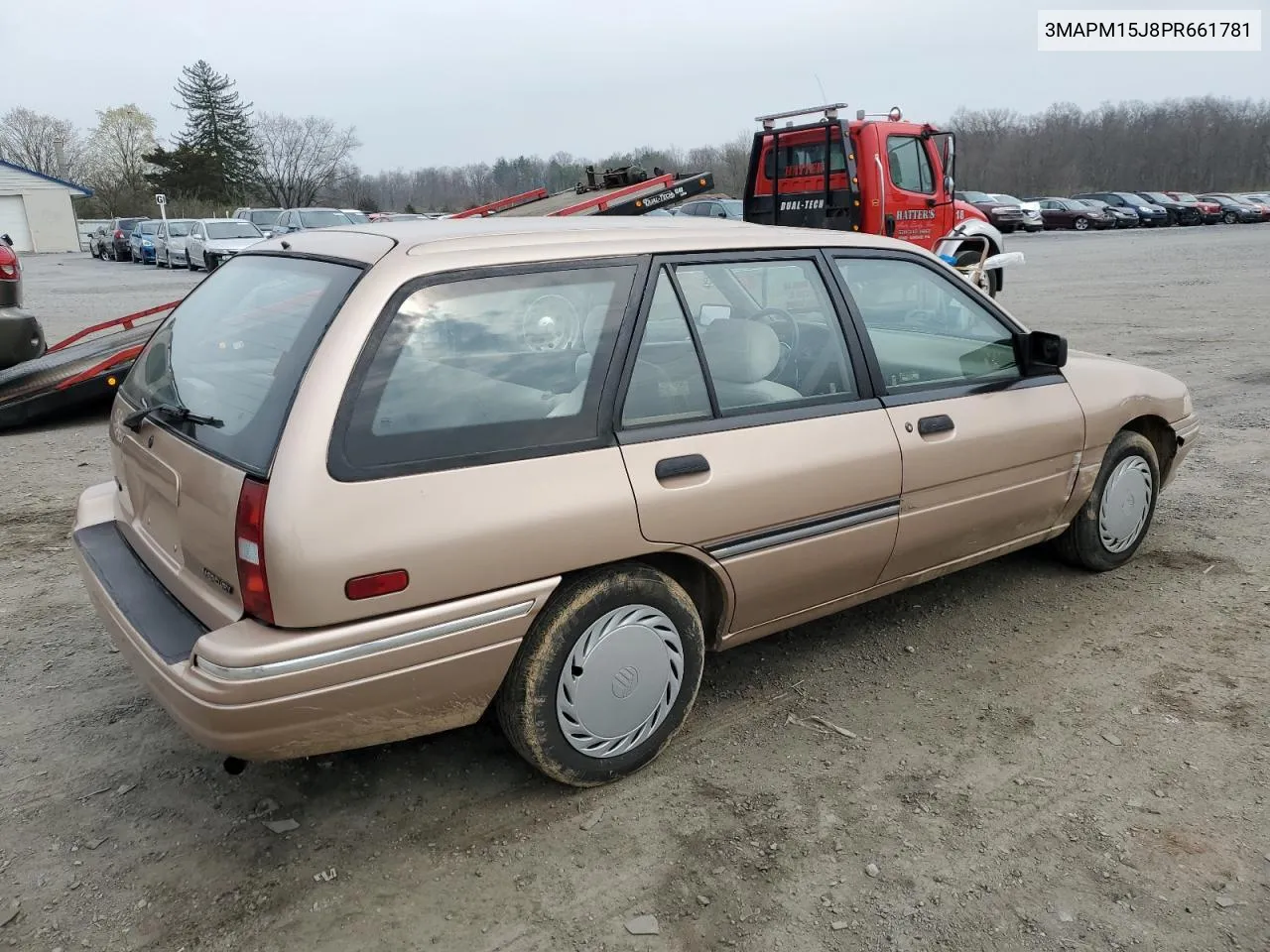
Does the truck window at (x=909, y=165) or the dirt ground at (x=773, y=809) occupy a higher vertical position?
the truck window at (x=909, y=165)

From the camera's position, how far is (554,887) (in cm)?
251

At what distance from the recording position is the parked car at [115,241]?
3438cm

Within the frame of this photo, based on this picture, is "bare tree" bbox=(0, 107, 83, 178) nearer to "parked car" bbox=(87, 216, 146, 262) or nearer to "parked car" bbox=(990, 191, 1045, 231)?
"parked car" bbox=(87, 216, 146, 262)

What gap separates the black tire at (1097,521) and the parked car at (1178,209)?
143 feet

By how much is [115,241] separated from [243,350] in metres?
37.9

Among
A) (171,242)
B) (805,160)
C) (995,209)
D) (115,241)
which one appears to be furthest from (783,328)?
(115,241)

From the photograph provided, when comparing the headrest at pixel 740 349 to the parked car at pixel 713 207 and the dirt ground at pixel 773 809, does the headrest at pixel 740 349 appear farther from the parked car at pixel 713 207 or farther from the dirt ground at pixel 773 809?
the parked car at pixel 713 207

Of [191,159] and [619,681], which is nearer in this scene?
[619,681]

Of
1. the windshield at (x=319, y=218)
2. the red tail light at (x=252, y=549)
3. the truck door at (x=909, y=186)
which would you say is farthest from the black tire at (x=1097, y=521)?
the windshield at (x=319, y=218)

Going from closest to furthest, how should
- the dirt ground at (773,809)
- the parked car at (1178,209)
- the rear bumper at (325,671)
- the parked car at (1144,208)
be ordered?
the rear bumper at (325,671), the dirt ground at (773,809), the parked car at (1144,208), the parked car at (1178,209)

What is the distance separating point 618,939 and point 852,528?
155 cm

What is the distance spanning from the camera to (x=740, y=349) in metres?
3.15

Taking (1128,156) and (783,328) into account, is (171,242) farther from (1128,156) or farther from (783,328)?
(1128,156)

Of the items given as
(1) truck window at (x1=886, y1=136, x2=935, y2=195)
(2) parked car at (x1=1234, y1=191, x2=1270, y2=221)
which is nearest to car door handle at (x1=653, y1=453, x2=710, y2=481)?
(1) truck window at (x1=886, y1=136, x2=935, y2=195)
